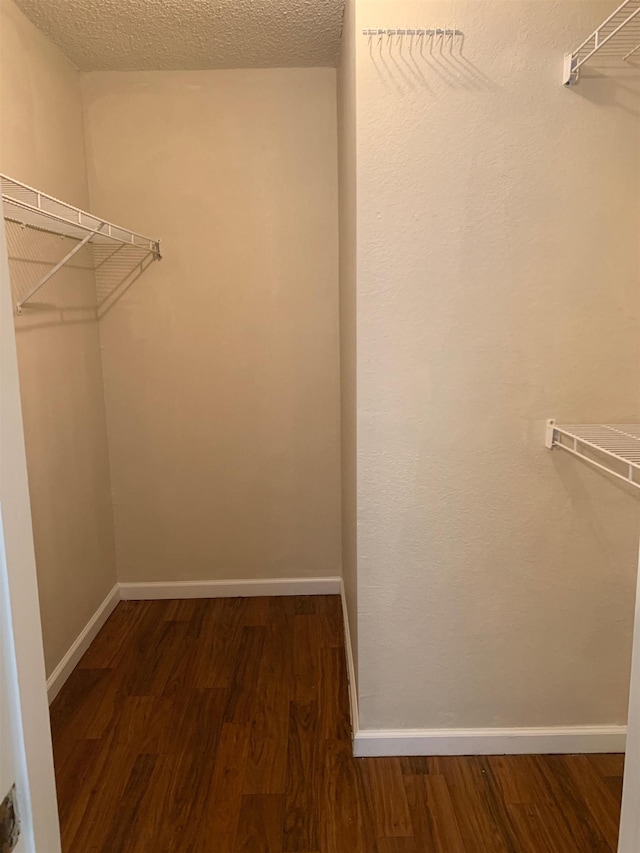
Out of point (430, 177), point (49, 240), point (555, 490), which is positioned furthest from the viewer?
point (49, 240)

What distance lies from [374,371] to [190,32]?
1516 millimetres

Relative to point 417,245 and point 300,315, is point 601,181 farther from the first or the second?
point 300,315

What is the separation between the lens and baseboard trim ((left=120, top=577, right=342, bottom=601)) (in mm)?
3105

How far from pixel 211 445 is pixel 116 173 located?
4.11ft

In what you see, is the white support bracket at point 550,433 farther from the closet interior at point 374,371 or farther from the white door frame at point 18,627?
the white door frame at point 18,627

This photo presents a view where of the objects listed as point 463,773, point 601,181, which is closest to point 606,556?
point 463,773

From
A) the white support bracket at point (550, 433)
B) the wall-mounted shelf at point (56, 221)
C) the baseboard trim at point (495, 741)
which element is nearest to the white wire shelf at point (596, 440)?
the white support bracket at point (550, 433)

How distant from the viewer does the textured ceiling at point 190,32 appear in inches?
84.9

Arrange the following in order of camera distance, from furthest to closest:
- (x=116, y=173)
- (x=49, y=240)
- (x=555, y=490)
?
(x=116, y=173) → (x=49, y=240) → (x=555, y=490)

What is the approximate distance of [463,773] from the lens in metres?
1.96

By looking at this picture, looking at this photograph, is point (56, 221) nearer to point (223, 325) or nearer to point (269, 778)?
point (223, 325)

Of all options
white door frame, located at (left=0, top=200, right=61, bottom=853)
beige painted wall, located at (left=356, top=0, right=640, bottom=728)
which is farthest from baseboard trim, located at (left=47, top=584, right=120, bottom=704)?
white door frame, located at (left=0, top=200, right=61, bottom=853)

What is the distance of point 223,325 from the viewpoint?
9.48 feet

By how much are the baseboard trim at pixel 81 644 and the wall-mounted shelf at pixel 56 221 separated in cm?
132
